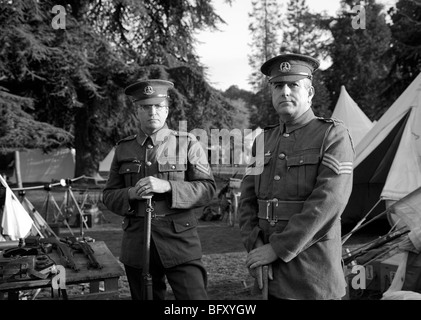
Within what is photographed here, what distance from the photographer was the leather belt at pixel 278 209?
207cm

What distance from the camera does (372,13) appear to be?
33719mm

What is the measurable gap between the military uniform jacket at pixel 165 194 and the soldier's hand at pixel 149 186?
8cm

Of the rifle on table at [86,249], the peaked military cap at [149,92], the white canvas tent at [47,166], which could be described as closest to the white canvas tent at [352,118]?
the rifle on table at [86,249]

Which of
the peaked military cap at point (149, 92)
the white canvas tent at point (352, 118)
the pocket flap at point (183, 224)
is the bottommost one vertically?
the pocket flap at point (183, 224)

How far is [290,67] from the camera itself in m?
2.12

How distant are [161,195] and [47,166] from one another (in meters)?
22.3

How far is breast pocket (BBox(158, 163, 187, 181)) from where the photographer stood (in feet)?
8.68

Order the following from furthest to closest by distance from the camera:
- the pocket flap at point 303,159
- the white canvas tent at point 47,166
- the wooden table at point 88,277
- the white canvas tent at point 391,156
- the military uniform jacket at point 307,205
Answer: the white canvas tent at point 47,166, the white canvas tent at point 391,156, the wooden table at point 88,277, the pocket flap at point 303,159, the military uniform jacket at point 307,205

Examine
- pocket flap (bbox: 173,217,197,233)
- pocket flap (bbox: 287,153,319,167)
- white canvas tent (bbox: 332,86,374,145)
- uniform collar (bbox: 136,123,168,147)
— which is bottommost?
pocket flap (bbox: 173,217,197,233)

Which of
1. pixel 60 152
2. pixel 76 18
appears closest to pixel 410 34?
pixel 76 18

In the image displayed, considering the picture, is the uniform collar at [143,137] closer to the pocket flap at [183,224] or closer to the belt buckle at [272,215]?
the pocket flap at [183,224]

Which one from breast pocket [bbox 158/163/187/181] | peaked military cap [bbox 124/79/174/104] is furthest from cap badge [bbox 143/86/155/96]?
breast pocket [bbox 158/163/187/181]

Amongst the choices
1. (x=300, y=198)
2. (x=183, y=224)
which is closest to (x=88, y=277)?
(x=183, y=224)

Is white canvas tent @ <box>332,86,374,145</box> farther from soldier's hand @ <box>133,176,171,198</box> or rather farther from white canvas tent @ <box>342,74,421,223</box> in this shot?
soldier's hand @ <box>133,176,171,198</box>
